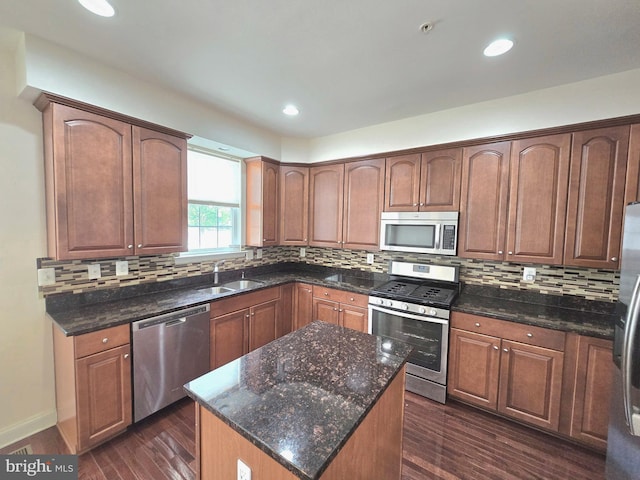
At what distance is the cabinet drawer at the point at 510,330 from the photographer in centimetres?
195

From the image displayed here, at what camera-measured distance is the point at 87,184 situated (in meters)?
1.88

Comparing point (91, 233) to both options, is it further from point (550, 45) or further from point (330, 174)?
point (550, 45)

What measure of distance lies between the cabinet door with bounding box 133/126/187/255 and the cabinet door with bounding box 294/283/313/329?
142 cm

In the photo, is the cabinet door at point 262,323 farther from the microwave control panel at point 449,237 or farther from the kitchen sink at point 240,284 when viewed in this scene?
the microwave control panel at point 449,237

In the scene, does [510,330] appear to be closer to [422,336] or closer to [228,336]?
[422,336]

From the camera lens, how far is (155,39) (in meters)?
1.66

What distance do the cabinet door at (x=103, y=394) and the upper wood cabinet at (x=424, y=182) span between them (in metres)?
2.68

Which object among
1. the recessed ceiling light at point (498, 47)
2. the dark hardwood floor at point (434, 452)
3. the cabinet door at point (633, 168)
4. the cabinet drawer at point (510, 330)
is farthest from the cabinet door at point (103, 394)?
the cabinet door at point (633, 168)

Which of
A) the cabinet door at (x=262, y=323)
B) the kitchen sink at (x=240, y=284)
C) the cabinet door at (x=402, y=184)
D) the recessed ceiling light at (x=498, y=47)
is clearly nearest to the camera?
the recessed ceiling light at (x=498, y=47)

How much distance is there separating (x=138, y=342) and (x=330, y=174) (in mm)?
2552

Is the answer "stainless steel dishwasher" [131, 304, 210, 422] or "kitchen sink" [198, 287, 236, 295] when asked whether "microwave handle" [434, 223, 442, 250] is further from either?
"stainless steel dishwasher" [131, 304, 210, 422]

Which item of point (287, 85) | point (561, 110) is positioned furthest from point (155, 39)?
point (561, 110)

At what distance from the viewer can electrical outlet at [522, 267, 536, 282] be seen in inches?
94.6

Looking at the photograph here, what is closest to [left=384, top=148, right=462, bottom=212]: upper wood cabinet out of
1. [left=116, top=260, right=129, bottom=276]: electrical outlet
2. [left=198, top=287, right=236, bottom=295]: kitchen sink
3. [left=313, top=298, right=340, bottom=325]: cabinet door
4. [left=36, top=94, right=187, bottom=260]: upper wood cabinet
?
[left=313, top=298, right=340, bottom=325]: cabinet door
